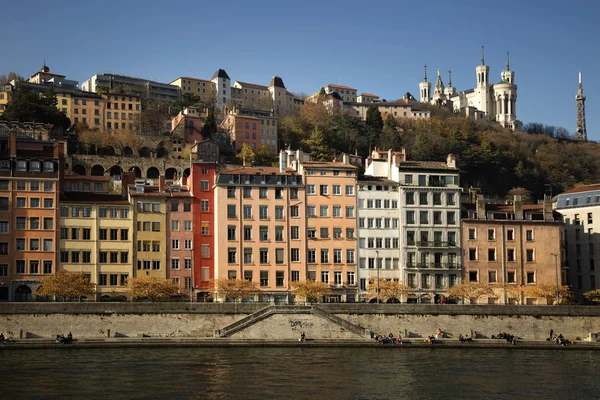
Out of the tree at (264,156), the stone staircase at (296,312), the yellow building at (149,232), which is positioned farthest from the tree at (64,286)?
the tree at (264,156)

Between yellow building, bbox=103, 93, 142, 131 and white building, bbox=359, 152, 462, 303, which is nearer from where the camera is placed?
white building, bbox=359, 152, 462, 303

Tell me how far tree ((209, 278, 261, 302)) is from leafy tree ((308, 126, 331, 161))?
57378 millimetres

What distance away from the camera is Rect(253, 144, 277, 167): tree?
136 m

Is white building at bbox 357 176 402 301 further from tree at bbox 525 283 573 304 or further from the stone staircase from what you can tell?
tree at bbox 525 283 573 304

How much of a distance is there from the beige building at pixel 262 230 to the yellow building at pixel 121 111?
223ft

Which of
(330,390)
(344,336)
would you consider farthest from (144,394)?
(344,336)

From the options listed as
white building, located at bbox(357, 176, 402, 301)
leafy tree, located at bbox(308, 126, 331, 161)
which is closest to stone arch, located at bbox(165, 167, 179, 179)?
leafy tree, located at bbox(308, 126, 331, 161)

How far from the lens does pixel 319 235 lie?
86.9 m

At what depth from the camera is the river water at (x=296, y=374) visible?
169 feet

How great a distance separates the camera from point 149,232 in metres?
83.8

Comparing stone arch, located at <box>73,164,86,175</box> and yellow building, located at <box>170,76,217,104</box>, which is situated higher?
yellow building, located at <box>170,76,217,104</box>

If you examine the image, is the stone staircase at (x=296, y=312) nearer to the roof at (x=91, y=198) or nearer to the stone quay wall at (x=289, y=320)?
the stone quay wall at (x=289, y=320)

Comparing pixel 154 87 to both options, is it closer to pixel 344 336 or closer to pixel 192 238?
pixel 192 238

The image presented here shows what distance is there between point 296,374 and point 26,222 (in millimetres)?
35104
